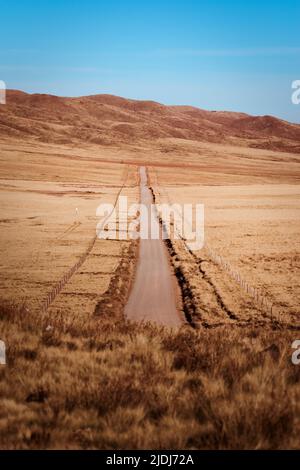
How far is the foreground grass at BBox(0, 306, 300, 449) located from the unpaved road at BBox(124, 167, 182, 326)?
5.46m

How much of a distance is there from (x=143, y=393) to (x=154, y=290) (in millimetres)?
16297

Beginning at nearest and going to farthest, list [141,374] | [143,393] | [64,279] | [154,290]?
[143,393], [141,374], [154,290], [64,279]

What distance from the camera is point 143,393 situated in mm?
5926

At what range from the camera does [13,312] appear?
977 centimetres

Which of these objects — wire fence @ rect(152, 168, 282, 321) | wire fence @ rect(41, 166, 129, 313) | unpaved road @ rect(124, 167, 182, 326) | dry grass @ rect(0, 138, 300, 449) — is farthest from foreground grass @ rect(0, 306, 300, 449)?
wire fence @ rect(152, 168, 282, 321)

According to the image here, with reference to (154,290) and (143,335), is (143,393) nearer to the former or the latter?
(143,335)

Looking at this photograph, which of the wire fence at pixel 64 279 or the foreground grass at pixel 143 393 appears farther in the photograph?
the wire fence at pixel 64 279

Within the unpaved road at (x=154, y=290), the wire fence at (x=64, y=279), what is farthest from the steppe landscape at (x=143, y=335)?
the unpaved road at (x=154, y=290)

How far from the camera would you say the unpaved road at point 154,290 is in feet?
60.3

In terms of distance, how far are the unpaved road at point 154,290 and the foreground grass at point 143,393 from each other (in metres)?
5.46

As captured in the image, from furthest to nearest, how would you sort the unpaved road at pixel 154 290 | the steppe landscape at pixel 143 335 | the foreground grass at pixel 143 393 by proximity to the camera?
the unpaved road at pixel 154 290 → the steppe landscape at pixel 143 335 → the foreground grass at pixel 143 393

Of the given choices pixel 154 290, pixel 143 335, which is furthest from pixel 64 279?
pixel 143 335

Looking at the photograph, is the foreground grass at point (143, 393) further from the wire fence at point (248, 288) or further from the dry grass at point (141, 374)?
the wire fence at point (248, 288)
